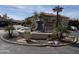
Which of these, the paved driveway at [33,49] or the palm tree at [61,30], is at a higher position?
the palm tree at [61,30]

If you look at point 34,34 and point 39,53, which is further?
point 34,34

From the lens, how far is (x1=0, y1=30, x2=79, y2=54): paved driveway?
6473mm

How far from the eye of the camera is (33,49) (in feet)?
21.3

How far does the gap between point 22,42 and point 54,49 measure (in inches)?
40.1

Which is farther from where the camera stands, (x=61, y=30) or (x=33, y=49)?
(x=61, y=30)

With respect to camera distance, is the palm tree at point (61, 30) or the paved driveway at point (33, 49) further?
the palm tree at point (61, 30)

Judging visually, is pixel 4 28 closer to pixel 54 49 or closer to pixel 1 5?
pixel 1 5

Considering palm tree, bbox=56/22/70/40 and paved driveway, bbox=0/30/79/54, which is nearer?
paved driveway, bbox=0/30/79/54

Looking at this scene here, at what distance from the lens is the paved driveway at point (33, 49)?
21.2 ft

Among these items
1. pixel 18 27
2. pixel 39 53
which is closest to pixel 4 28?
pixel 18 27

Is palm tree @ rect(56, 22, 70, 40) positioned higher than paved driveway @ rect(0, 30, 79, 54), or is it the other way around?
palm tree @ rect(56, 22, 70, 40)

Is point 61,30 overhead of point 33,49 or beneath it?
overhead

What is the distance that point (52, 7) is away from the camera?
6480 millimetres
